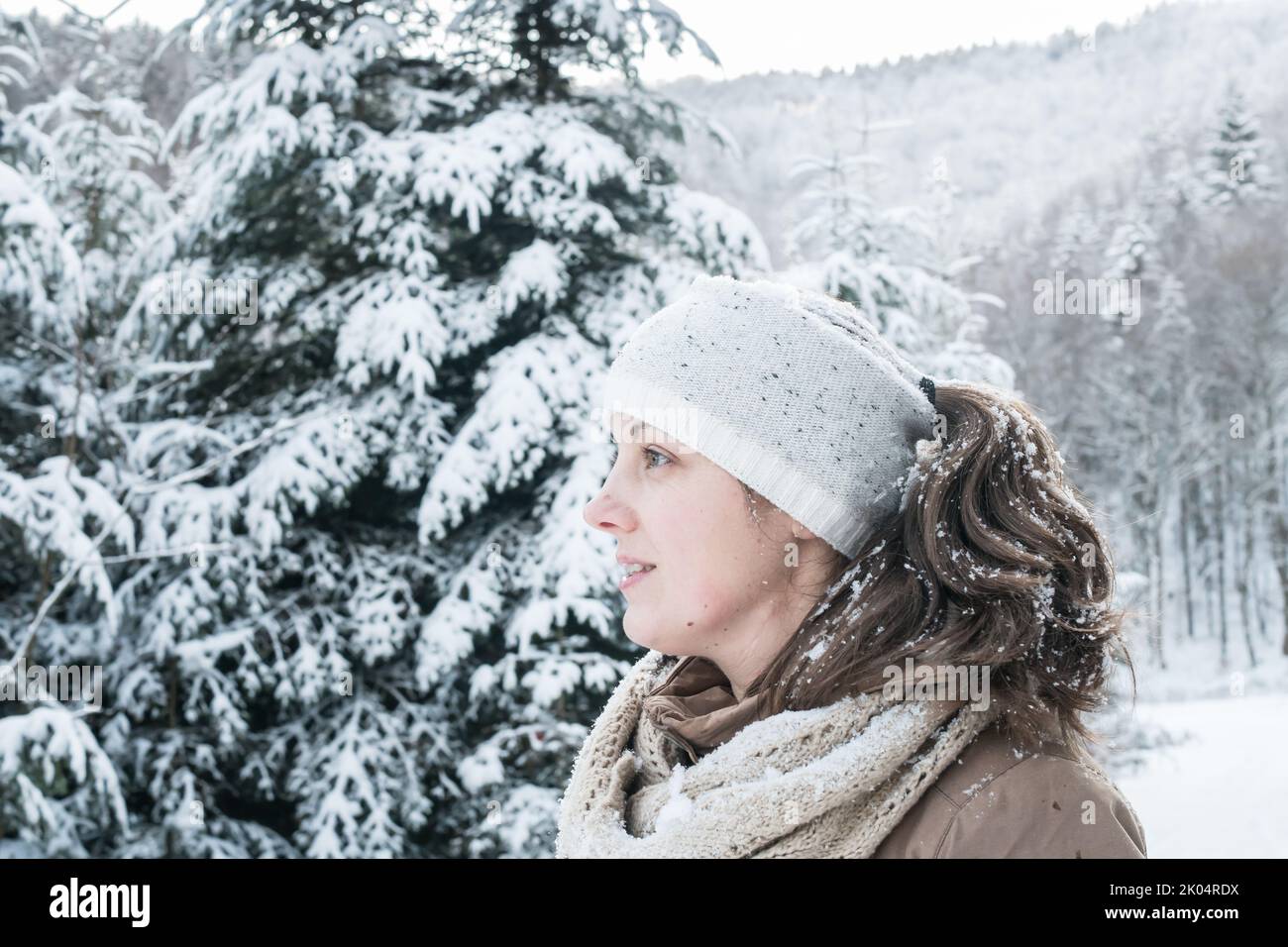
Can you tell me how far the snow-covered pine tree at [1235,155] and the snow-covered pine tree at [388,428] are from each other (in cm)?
3684

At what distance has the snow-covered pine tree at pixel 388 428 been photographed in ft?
21.6

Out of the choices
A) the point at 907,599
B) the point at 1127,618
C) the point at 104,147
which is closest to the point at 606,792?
the point at 907,599

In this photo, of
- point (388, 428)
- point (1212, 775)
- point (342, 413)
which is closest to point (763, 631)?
point (342, 413)

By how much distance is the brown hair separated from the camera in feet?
4.61

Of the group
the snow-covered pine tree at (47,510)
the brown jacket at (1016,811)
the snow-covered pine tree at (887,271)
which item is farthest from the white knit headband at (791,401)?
the snow-covered pine tree at (887,271)

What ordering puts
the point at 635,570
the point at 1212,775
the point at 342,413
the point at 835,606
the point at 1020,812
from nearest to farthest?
the point at 1020,812, the point at 835,606, the point at 635,570, the point at 342,413, the point at 1212,775

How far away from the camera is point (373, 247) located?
7.09m

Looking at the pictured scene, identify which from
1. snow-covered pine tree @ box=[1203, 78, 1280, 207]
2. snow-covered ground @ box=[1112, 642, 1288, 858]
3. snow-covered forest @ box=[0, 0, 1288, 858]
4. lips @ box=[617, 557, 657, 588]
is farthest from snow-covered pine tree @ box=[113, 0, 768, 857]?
snow-covered pine tree @ box=[1203, 78, 1280, 207]

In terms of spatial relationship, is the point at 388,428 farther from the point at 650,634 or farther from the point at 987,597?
the point at 987,597

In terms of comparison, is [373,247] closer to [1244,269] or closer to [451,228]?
[451,228]

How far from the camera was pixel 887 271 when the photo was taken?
7.91 metres

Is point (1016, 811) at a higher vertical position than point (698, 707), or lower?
lower

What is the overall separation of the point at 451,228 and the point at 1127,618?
21.4 feet

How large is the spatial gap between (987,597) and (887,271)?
6825mm
